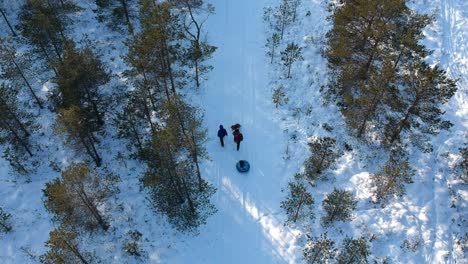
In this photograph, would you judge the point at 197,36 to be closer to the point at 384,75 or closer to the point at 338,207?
the point at 384,75

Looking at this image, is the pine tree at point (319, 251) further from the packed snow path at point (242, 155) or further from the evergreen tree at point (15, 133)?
the evergreen tree at point (15, 133)

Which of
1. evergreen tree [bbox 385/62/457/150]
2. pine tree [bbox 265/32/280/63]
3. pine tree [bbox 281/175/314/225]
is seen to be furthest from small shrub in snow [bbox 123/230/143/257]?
evergreen tree [bbox 385/62/457/150]

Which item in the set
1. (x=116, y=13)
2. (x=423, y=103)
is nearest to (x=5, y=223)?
(x=116, y=13)

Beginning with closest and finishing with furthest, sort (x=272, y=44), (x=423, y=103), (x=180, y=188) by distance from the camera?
(x=423, y=103) < (x=180, y=188) < (x=272, y=44)

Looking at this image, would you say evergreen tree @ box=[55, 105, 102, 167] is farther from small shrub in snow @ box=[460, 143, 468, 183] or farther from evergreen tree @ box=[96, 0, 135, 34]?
small shrub in snow @ box=[460, 143, 468, 183]

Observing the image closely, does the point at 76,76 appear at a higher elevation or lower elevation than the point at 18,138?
lower

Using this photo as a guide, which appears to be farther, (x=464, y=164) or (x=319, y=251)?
(x=464, y=164)

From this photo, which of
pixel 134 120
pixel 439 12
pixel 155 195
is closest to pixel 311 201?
pixel 155 195

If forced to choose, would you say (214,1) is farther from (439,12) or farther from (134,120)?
(439,12)
